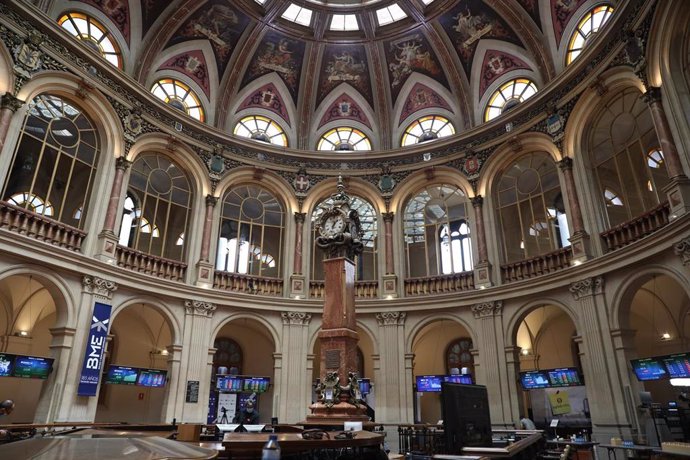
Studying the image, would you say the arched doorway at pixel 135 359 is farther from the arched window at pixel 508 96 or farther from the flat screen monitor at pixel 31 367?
the arched window at pixel 508 96

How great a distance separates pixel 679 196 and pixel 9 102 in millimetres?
17417

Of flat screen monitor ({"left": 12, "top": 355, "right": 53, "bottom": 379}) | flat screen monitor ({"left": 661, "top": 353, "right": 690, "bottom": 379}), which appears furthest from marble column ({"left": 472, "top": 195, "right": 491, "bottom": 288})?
flat screen monitor ({"left": 12, "top": 355, "right": 53, "bottom": 379})

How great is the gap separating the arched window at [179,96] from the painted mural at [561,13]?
556 inches

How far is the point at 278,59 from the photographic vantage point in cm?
2122

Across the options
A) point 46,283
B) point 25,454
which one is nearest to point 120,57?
point 46,283

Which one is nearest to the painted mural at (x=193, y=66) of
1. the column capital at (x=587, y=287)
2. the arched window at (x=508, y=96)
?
the arched window at (x=508, y=96)

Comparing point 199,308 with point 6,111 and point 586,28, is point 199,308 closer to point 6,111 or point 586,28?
point 6,111

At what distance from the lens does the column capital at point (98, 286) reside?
1408 centimetres

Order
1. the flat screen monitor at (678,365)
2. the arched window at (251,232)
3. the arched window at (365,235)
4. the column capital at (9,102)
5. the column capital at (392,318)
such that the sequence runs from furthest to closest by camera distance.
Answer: the arched window at (365,235) < the arched window at (251,232) < the column capital at (392,318) < the column capital at (9,102) < the flat screen monitor at (678,365)

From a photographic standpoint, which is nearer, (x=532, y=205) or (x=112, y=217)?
(x=112, y=217)

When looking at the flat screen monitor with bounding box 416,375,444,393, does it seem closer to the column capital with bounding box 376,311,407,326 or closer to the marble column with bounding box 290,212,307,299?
the column capital with bounding box 376,311,407,326

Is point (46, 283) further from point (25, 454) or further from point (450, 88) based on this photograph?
point (450, 88)

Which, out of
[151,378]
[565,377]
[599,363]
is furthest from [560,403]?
[151,378]

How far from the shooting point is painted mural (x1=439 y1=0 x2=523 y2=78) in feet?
61.5
